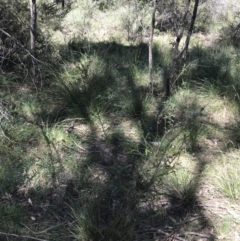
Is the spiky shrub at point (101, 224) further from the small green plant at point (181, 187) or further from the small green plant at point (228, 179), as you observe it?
the small green plant at point (228, 179)

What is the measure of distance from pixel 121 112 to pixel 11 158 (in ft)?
4.83

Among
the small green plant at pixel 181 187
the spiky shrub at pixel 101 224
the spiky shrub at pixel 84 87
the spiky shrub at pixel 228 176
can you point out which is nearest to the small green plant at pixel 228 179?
the spiky shrub at pixel 228 176

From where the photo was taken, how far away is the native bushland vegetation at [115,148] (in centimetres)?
277

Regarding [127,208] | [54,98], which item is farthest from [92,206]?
[54,98]

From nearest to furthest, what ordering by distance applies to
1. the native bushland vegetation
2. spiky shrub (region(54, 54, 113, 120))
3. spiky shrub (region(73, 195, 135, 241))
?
1. spiky shrub (region(73, 195, 135, 241))
2. the native bushland vegetation
3. spiky shrub (region(54, 54, 113, 120))

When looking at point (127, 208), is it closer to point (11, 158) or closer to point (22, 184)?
point (22, 184)

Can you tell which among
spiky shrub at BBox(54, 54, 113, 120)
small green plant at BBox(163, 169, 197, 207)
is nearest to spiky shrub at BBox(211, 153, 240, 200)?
small green plant at BBox(163, 169, 197, 207)

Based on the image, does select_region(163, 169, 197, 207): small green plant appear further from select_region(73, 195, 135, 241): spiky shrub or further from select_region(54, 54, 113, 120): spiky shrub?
select_region(54, 54, 113, 120): spiky shrub

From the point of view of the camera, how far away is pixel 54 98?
14.5 feet

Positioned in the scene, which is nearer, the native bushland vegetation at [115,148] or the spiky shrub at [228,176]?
the native bushland vegetation at [115,148]

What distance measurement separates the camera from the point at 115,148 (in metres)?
3.71

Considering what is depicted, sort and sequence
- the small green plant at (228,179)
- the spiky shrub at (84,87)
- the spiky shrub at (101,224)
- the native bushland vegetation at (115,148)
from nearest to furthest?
the spiky shrub at (101,224) < the native bushland vegetation at (115,148) < the small green plant at (228,179) < the spiky shrub at (84,87)

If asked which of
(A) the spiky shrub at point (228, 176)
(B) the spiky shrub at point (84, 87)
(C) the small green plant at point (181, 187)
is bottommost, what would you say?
(C) the small green plant at point (181, 187)

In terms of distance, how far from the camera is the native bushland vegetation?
2768 mm
